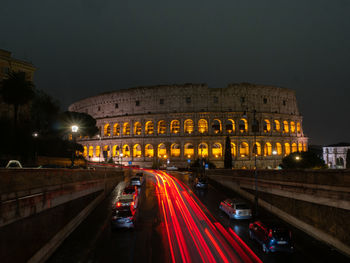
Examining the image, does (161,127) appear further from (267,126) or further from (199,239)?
(199,239)

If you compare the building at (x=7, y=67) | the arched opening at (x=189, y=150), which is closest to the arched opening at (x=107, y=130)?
the arched opening at (x=189, y=150)

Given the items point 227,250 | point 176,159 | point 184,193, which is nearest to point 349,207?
point 227,250

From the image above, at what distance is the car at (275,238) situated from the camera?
11.5 m

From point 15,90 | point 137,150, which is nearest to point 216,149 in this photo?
point 137,150

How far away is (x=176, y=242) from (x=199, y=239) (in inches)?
50.3

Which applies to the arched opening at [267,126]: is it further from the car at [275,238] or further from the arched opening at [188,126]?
the car at [275,238]

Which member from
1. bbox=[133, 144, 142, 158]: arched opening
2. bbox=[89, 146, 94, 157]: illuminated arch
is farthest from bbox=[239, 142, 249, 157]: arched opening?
bbox=[89, 146, 94, 157]: illuminated arch

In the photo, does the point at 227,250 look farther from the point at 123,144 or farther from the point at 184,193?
the point at 123,144

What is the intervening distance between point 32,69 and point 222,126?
46.8 metres

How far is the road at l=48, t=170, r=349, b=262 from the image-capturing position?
1153 centimetres

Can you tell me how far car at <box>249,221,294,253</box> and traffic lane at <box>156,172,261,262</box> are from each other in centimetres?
85

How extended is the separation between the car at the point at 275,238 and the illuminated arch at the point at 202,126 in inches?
2200

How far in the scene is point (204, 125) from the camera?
2709 inches

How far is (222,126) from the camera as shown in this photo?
67.4 m
